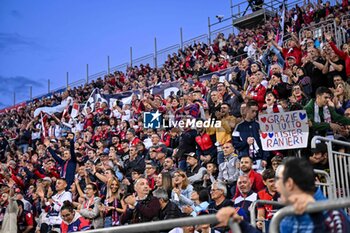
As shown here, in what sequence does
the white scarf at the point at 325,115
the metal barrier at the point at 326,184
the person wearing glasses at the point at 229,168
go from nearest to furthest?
the metal barrier at the point at 326,184 < the white scarf at the point at 325,115 < the person wearing glasses at the point at 229,168

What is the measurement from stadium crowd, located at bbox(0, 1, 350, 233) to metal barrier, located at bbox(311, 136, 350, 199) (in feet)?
0.75

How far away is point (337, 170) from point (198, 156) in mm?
4302

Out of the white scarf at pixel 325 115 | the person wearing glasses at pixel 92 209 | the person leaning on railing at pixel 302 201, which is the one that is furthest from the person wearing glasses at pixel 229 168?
the person leaning on railing at pixel 302 201

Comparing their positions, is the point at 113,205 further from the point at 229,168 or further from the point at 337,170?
the point at 337,170

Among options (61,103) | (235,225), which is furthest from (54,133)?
(235,225)

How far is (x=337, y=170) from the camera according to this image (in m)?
6.54

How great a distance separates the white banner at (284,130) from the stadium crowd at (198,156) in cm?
25

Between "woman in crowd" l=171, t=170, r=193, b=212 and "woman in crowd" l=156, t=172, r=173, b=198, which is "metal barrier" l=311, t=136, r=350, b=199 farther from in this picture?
"woman in crowd" l=156, t=172, r=173, b=198

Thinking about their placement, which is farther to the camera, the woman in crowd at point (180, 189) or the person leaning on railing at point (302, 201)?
the woman in crowd at point (180, 189)

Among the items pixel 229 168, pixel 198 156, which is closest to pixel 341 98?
pixel 229 168

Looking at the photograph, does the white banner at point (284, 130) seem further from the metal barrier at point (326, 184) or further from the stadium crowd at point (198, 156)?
the metal barrier at point (326, 184)

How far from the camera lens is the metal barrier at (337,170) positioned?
638 centimetres

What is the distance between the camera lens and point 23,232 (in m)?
10.6

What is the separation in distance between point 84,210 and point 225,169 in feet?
8.66
